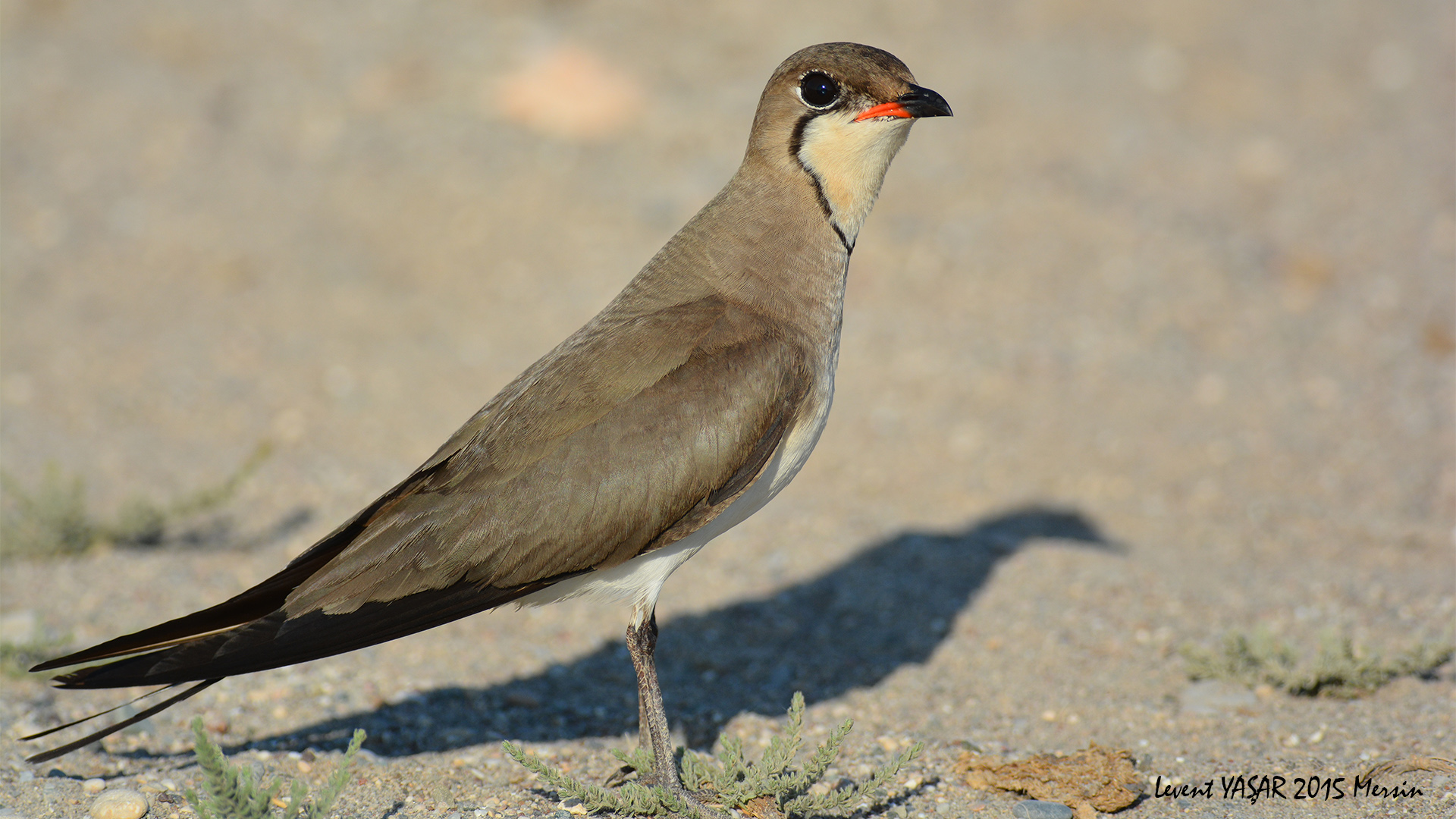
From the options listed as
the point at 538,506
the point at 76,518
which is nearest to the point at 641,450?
the point at 538,506

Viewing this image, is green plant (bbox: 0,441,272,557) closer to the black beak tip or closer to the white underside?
the white underside

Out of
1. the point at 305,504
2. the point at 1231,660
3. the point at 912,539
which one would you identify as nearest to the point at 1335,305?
the point at 912,539

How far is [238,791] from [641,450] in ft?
5.18

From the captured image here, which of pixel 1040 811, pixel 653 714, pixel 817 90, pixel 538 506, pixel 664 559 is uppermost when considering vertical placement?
pixel 817 90

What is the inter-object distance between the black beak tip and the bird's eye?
0.87 ft

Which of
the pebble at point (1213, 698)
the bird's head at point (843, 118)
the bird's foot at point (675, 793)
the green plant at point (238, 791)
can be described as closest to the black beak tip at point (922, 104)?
the bird's head at point (843, 118)

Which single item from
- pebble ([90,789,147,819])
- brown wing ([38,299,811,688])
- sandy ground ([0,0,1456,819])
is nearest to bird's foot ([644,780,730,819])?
sandy ground ([0,0,1456,819])

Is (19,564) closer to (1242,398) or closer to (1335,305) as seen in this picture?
(1242,398)

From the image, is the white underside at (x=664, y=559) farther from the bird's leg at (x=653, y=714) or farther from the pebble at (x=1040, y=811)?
the pebble at (x=1040, y=811)

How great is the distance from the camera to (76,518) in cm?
630

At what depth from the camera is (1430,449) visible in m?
7.68

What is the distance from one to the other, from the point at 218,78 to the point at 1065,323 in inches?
317

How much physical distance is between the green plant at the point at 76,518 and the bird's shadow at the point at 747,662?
78.7 inches

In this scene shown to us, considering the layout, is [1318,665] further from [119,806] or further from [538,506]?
[119,806]
